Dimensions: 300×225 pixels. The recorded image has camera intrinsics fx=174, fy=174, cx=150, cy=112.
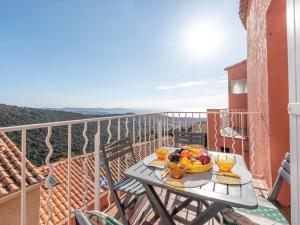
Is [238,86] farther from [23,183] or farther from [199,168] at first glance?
[23,183]

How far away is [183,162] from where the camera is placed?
4.67 ft

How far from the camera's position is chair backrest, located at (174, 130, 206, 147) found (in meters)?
2.57

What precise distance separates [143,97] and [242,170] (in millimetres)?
15592

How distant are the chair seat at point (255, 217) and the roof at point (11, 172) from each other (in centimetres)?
333

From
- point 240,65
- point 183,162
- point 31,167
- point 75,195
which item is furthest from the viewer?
point 240,65

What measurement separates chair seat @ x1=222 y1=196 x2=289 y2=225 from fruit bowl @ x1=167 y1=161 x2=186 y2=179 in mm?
575

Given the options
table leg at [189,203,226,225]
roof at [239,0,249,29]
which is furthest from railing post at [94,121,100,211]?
roof at [239,0,249,29]

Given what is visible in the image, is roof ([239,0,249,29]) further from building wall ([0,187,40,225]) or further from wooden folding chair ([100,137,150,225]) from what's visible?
building wall ([0,187,40,225])

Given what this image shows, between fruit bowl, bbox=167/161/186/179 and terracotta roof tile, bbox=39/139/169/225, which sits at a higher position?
fruit bowl, bbox=167/161/186/179

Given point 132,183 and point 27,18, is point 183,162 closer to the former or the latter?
point 132,183

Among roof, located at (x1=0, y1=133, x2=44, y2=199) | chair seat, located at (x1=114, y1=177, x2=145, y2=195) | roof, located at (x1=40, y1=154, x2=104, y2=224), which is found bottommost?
roof, located at (x1=40, y1=154, x2=104, y2=224)

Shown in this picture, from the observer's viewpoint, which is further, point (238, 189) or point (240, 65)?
point (240, 65)

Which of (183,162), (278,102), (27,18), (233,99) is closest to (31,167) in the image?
(183,162)

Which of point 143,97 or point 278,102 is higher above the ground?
point 143,97
